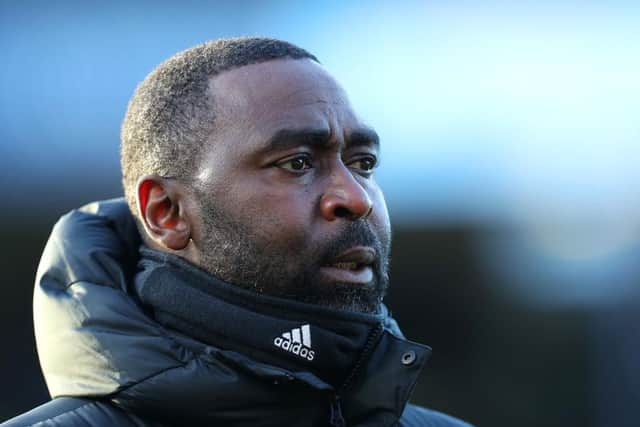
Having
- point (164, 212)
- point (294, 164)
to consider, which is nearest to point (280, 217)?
point (294, 164)

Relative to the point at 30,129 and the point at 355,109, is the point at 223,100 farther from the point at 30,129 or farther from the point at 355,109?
the point at 30,129

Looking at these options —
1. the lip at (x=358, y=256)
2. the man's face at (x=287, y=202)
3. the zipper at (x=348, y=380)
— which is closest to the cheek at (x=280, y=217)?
the man's face at (x=287, y=202)

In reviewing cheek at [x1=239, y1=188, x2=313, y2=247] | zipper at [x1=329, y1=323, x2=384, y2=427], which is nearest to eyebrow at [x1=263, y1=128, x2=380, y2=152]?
cheek at [x1=239, y1=188, x2=313, y2=247]

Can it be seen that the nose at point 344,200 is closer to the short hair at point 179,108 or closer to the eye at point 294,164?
the eye at point 294,164

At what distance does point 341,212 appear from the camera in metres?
2.56

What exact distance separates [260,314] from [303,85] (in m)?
0.64

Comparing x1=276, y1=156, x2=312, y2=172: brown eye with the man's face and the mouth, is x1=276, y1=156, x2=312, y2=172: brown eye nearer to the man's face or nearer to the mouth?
the man's face

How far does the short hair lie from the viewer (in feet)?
8.76

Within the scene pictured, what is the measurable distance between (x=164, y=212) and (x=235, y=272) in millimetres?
300

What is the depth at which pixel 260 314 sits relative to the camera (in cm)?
247

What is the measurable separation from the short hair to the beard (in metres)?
0.18

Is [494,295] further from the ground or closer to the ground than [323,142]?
closer to the ground

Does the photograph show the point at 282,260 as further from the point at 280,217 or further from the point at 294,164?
the point at 294,164

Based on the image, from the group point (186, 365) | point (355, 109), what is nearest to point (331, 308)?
point (186, 365)
